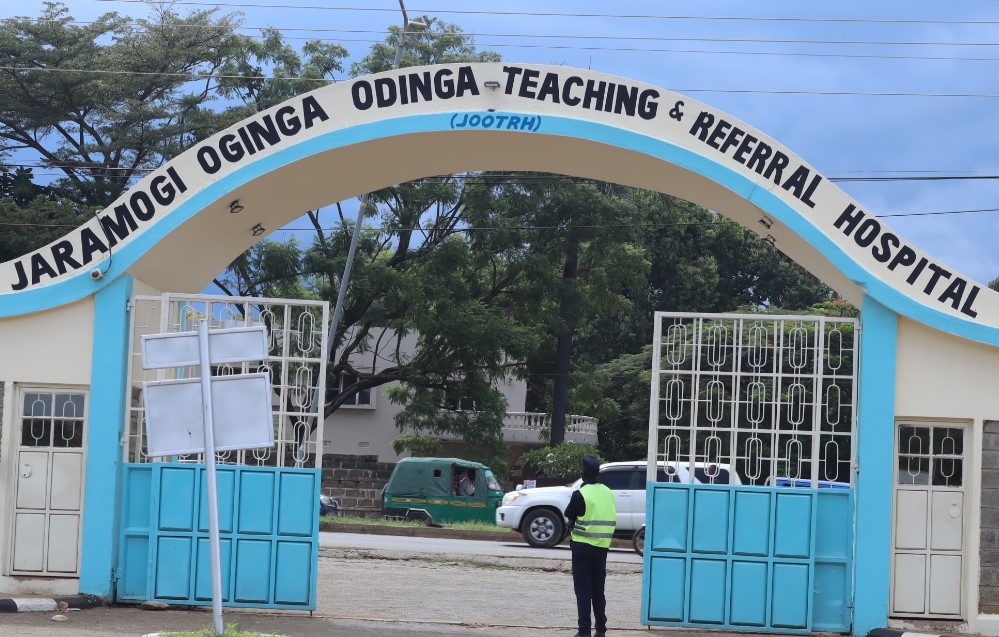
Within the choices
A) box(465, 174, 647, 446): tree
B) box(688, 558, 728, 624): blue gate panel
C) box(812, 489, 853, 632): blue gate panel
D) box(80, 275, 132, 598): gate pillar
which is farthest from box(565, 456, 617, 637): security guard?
→ box(465, 174, 647, 446): tree

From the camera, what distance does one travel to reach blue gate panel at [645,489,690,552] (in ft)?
33.7

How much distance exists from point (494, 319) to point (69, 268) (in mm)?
17003

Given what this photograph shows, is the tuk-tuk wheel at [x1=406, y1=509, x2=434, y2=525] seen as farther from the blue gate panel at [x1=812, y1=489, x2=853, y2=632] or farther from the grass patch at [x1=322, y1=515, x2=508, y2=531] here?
the blue gate panel at [x1=812, y1=489, x2=853, y2=632]

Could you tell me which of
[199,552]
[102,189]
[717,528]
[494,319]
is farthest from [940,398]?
[102,189]

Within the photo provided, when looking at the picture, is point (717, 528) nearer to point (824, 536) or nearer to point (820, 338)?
point (824, 536)

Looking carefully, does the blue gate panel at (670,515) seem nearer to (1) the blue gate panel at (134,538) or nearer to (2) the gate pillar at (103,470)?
(1) the blue gate panel at (134,538)

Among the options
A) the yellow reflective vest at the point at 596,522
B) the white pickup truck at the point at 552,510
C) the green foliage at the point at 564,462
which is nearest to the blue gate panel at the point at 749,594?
the yellow reflective vest at the point at 596,522

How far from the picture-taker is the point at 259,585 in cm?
1035

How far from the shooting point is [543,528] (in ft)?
64.3

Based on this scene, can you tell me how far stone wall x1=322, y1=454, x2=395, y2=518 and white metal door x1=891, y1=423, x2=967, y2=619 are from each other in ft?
68.0

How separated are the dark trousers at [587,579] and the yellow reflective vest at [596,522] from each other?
2.2 inches

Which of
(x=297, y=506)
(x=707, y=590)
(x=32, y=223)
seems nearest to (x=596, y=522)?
(x=707, y=590)

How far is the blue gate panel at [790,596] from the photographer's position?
33.3 ft

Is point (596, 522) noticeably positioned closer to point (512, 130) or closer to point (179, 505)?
point (512, 130)
